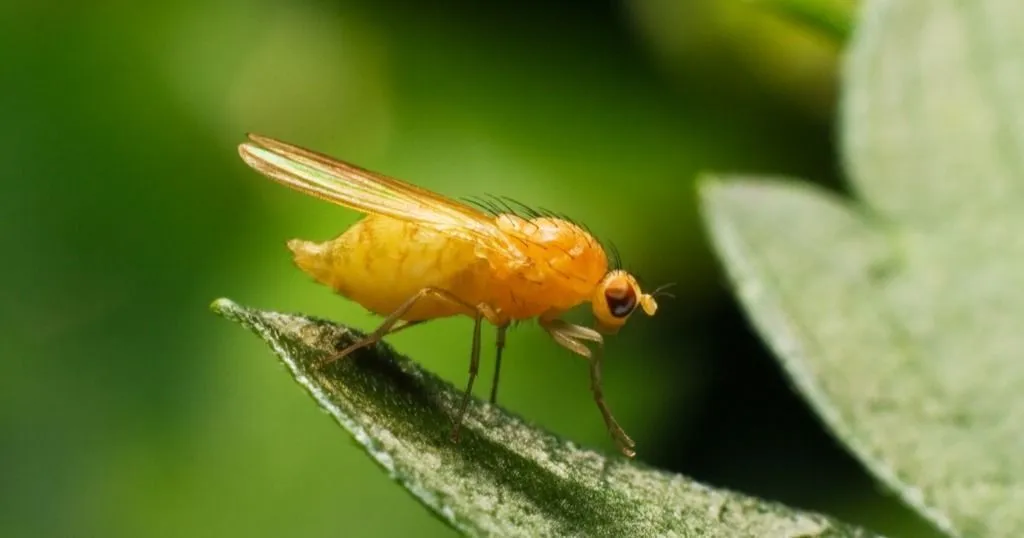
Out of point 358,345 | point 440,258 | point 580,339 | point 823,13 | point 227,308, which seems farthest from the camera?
point 823,13

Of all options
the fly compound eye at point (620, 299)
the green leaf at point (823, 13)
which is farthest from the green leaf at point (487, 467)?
the green leaf at point (823, 13)

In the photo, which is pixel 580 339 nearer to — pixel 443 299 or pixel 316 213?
pixel 443 299

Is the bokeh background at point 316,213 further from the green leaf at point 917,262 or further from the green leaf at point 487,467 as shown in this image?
the green leaf at point 487,467

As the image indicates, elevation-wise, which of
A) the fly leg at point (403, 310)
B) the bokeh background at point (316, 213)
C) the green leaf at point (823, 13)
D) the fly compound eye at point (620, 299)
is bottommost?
the bokeh background at point (316, 213)

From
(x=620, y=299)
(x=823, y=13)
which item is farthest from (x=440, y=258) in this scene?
(x=823, y=13)

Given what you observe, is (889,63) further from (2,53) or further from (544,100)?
(2,53)

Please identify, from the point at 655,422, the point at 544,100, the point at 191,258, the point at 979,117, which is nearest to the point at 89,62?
the point at 191,258

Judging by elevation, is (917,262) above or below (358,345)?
above
